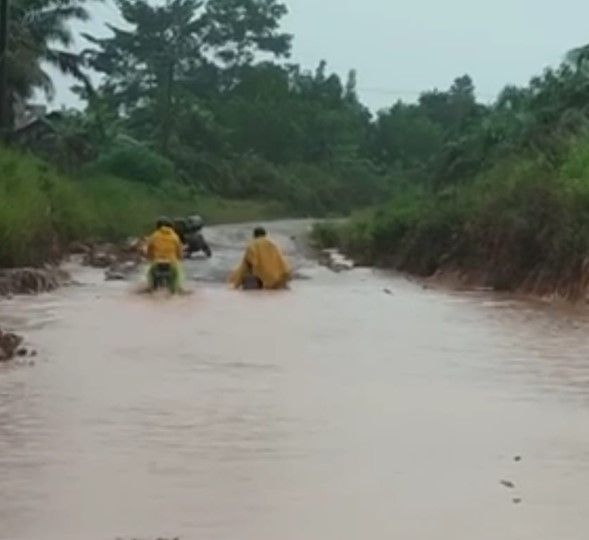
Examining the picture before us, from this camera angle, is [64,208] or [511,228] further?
[64,208]

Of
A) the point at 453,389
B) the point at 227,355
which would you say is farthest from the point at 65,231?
the point at 453,389

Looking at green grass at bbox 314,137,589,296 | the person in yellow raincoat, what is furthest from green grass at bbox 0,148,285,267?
green grass at bbox 314,137,589,296

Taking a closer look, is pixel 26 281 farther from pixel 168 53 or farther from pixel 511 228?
pixel 168 53

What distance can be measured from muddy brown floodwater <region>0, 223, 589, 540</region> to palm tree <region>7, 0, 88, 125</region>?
2406 cm

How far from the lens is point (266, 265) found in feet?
82.2

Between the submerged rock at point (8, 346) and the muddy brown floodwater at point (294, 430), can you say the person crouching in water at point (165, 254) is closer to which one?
the muddy brown floodwater at point (294, 430)

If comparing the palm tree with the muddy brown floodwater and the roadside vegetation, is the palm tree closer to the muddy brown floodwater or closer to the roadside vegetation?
the roadside vegetation

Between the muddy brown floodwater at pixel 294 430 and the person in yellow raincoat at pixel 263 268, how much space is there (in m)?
5.55

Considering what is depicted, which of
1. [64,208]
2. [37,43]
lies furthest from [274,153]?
[64,208]

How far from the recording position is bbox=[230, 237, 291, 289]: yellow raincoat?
81.7 feet

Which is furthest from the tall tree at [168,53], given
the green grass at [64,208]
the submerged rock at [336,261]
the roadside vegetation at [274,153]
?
the submerged rock at [336,261]

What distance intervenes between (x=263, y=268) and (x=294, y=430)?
49.0 feet

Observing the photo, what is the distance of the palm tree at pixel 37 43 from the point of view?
42.4m

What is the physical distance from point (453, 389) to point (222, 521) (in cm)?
543
